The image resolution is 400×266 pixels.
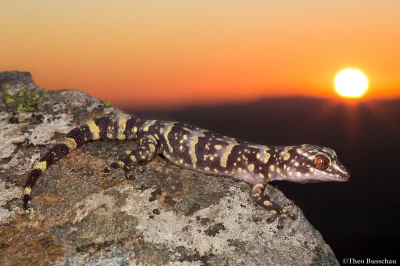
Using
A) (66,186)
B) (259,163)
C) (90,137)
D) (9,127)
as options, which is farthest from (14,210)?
(259,163)

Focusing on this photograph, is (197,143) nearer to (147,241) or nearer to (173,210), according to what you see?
(173,210)

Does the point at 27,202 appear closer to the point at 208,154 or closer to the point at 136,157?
the point at 136,157

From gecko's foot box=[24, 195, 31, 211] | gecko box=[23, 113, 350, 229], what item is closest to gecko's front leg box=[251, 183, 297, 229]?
gecko box=[23, 113, 350, 229]

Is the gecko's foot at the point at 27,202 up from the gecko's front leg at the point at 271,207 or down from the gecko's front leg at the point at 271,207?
down

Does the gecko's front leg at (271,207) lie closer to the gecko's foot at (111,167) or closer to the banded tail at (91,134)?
the gecko's foot at (111,167)

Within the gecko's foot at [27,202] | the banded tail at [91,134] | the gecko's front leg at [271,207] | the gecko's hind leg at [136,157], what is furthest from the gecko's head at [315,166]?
the gecko's foot at [27,202]

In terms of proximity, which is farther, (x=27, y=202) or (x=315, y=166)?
(x=315, y=166)

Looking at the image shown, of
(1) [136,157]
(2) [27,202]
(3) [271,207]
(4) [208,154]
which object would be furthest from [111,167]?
(3) [271,207]
